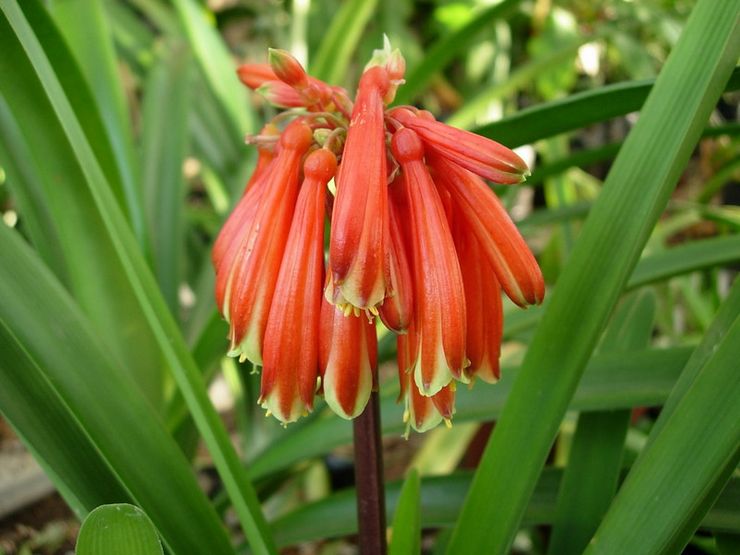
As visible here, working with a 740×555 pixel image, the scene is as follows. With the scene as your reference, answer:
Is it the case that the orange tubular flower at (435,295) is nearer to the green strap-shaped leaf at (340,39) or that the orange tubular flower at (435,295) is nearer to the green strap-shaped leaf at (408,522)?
the green strap-shaped leaf at (408,522)

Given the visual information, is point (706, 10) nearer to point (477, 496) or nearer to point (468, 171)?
point (468, 171)

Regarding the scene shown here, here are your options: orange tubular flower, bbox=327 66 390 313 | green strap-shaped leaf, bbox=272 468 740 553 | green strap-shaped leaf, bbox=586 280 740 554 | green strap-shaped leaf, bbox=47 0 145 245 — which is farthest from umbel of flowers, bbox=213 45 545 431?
green strap-shaped leaf, bbox=47 0 145 245

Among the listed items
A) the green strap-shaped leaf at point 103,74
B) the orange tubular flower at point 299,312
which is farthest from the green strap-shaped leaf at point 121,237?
the green strap-shaped leaf at point 103,74

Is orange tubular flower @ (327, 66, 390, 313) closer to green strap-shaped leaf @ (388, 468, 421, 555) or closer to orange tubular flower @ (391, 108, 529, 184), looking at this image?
orange tubular flower @ (391, 108, 529, 184)

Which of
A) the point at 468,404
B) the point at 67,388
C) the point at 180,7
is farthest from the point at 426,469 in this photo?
the point at 180,7

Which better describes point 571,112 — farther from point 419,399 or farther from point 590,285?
point 419,399
